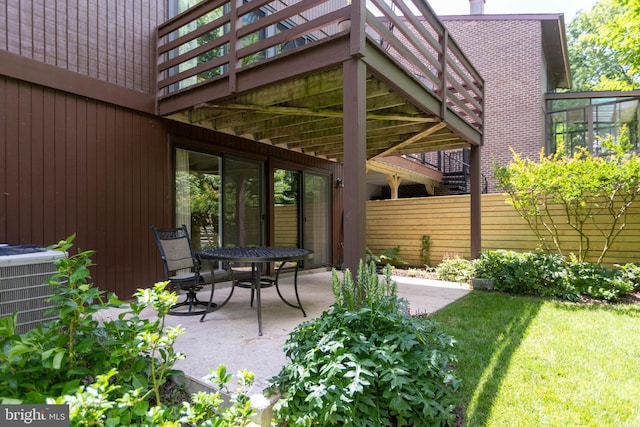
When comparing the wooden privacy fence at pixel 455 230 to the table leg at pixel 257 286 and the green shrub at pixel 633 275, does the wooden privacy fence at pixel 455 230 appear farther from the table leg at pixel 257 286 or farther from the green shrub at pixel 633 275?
the table leg at pixel 257 286

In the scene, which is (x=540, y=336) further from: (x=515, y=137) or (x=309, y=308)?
(x=515, y=137)

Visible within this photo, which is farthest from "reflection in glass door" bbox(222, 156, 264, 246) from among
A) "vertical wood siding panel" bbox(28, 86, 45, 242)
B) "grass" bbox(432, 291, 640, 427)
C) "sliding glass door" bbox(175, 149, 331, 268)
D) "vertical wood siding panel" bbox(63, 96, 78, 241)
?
"grass" bbox(432, 291, 640, 427)

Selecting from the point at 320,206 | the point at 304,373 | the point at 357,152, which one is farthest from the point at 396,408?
the point at 320,206

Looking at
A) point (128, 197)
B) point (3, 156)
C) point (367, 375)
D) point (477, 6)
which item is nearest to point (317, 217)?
point (128, 197)

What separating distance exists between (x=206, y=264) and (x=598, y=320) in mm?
4566

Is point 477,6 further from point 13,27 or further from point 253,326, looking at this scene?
point 253,326

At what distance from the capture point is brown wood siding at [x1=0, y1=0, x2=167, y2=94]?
129 inches

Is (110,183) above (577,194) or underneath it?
above

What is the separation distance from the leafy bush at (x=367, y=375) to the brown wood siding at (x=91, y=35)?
144 inches

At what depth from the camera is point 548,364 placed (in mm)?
2434

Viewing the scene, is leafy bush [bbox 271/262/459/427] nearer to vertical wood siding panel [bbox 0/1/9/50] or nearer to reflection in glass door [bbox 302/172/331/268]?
vertical wood siding panel [bbox 0/1/9/50]

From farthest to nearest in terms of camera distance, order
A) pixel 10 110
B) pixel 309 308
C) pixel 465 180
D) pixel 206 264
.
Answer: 1. pixel 465 180
2. pixel 206 264
3. pixel 309 308
4. pixel 10 110

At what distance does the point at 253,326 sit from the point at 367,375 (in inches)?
65.9

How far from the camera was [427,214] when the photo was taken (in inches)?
289
